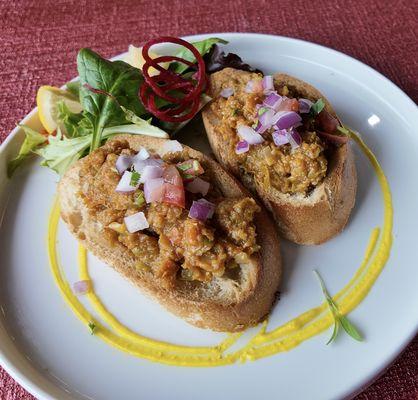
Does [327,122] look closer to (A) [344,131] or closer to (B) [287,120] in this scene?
(A) [344,131]

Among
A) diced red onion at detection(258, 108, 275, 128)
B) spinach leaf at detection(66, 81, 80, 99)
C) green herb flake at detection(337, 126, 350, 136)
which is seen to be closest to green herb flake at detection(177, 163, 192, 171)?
diced red onion at detection(258, 108, 275, 128)

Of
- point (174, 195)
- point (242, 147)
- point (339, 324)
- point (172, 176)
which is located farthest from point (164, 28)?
point (339, 324)

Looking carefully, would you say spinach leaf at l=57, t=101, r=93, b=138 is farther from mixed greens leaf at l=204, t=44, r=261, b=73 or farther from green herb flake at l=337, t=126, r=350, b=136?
green herb flake at l=337, t=126, r=350, b=136

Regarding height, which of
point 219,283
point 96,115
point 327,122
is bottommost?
point 219,283

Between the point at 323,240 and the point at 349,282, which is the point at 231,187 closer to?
the point at 323,240

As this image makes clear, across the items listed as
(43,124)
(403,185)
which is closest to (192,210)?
(403,185)

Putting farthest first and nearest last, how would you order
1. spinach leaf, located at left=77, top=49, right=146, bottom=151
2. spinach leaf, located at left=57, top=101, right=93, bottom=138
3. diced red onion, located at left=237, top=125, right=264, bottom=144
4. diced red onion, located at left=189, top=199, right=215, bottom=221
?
spinach leaf, located at left=57, top=101, right=93, bottom=138, spinach leaf, located at left=77, top=49, right=146, bottom=151, diced red onion, located at left=237, top=125, right=264, bottom=144, diced red onion, located at left=189, top=199, right=215, bottom=221
